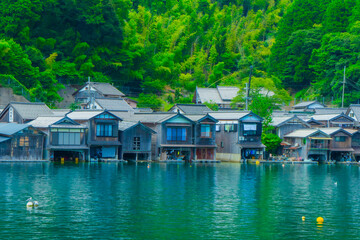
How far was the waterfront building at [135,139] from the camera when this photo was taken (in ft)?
212

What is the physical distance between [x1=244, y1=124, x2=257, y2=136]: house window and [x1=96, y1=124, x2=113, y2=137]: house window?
54.1 ft

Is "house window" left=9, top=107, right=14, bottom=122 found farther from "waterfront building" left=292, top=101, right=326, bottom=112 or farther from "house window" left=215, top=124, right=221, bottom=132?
"waterfront building" left=292, top=101, right=326, bottom=112

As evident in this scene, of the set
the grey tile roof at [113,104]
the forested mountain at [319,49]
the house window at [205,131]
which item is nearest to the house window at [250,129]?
the house window at [205,131]

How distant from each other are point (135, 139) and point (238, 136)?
1276 cm

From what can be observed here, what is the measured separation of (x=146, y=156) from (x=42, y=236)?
137 feet

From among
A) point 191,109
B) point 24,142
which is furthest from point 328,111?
point 24,142

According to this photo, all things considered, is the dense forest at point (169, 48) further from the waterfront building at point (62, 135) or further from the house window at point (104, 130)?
the house window at point (104, 130)

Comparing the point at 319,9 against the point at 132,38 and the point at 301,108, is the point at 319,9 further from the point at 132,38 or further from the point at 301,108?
the point at 132,38

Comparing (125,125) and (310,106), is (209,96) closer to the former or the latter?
(310,106)

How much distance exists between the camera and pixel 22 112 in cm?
6294

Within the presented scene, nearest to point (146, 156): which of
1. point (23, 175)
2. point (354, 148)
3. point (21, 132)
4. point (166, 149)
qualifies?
point (166, 149)

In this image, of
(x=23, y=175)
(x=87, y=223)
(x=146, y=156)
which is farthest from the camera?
(x=146, y=156)

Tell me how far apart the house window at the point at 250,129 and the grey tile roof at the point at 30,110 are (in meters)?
22.3

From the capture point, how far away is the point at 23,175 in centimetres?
4628
